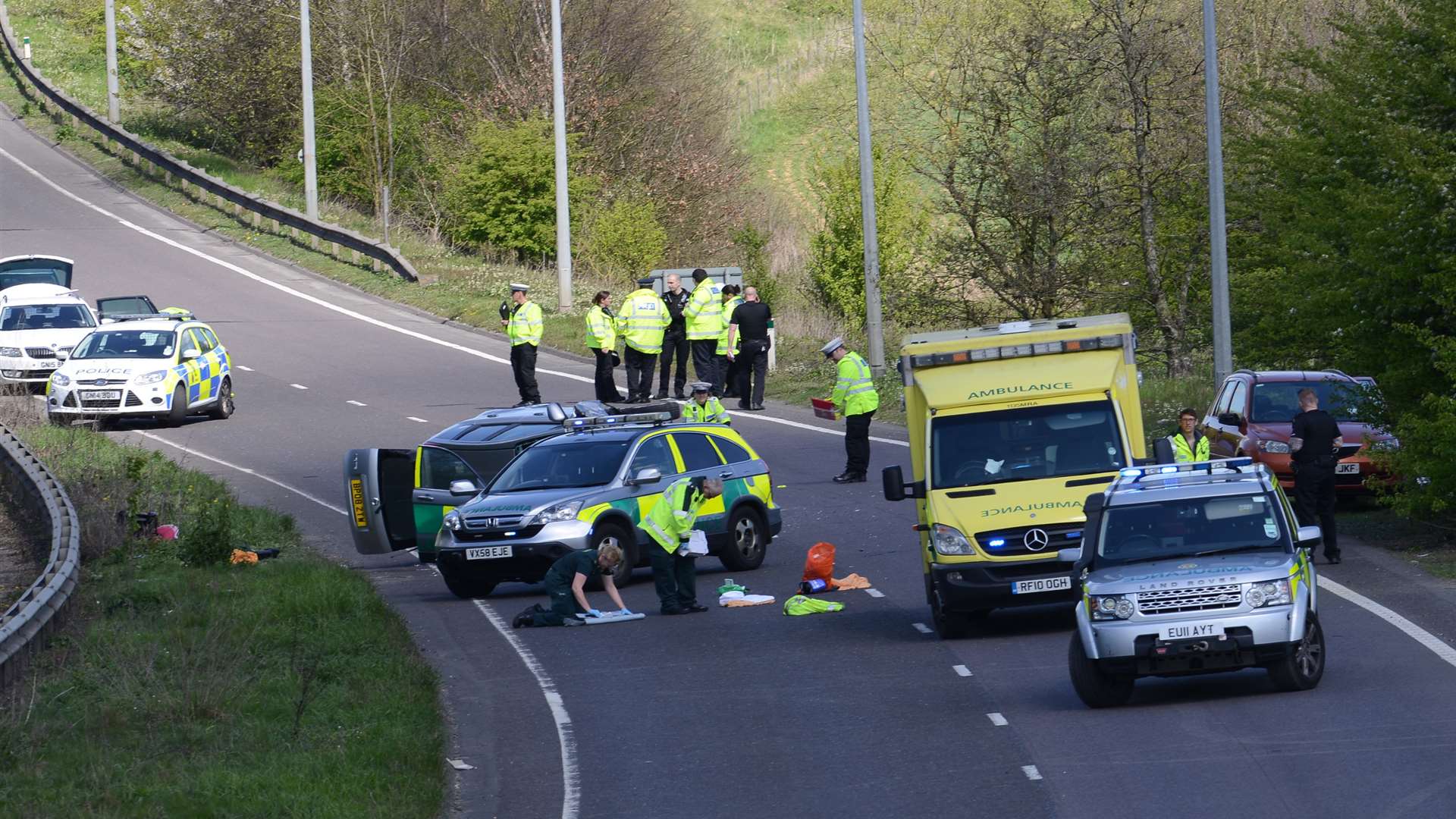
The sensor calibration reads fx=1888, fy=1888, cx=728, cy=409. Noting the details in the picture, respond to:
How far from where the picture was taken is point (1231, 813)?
9609 millimetres

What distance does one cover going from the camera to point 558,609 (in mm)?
17281

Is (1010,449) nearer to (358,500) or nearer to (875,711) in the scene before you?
(875,711)

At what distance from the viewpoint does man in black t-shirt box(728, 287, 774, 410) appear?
1190 inches

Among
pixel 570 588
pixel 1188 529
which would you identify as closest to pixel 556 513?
pixel 570 588

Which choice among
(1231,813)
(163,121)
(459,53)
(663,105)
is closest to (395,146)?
(459,53)

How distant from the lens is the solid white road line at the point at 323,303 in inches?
1188

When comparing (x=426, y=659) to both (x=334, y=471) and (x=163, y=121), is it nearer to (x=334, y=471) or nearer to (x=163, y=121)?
(x=334, y=471)

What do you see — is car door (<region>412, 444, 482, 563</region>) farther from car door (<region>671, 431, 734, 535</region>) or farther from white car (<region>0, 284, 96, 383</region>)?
white car (<region>0, 284, 96, 383</region>)

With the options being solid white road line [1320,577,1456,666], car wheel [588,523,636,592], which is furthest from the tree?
car wheel [588,523,636,592]

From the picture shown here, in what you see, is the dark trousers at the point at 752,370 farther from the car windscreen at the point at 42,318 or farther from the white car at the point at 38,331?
the car windscreen at the point at 42,318

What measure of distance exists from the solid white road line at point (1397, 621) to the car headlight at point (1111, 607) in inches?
109

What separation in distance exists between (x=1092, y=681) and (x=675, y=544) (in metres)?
5.61

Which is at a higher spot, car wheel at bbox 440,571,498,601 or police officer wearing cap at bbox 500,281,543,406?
police officer wearing cap at bbox 500,281,543,406

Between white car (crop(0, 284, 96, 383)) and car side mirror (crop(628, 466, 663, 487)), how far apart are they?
1632 cm
